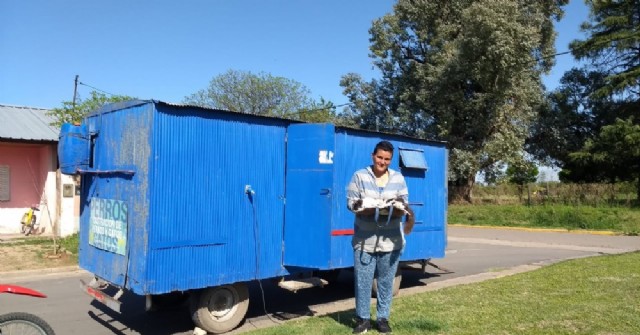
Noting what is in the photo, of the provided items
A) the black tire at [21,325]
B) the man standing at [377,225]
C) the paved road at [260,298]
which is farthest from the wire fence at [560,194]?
the black tire at [21,325]

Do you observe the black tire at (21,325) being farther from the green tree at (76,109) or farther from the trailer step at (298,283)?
the green tree at (76,109)

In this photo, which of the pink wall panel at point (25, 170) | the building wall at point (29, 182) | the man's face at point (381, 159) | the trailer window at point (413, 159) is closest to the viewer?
the man's face at point (381, 159)

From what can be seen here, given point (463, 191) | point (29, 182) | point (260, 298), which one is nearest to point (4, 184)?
point (29, 182)

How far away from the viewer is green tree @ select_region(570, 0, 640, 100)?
28319mm

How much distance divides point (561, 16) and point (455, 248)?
67.5 ft

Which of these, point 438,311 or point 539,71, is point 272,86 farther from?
point 438,311

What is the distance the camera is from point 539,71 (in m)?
29.0

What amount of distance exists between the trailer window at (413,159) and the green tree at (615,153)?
21.3m

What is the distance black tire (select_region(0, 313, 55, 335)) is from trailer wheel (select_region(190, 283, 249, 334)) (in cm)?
202

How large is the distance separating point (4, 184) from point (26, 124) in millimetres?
1995

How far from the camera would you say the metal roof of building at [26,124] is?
15.8 meters

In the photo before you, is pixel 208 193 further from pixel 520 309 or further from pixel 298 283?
pixel 520 309

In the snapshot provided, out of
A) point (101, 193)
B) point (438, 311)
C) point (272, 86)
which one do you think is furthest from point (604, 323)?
point (272, 86)

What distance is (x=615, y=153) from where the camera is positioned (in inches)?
1102
